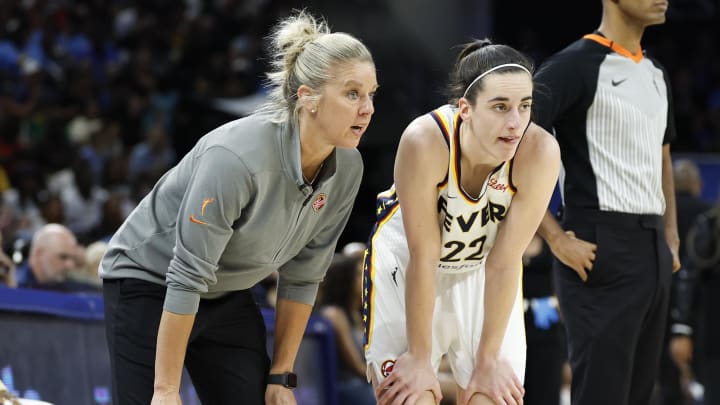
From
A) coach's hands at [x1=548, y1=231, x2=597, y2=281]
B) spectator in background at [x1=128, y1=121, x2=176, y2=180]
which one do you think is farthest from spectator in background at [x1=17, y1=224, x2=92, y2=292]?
spectator in background at [x1=128, y1=121, x2=176, y2=180]

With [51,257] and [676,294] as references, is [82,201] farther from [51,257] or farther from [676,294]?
[676,294]

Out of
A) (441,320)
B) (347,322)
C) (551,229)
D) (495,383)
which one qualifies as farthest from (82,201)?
(495,383)

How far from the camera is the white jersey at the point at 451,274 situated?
11.2 ft

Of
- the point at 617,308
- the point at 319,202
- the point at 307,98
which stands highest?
the point at 307,98

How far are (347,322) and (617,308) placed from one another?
3496 mm

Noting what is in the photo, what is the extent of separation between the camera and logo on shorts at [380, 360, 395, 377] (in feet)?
11.3

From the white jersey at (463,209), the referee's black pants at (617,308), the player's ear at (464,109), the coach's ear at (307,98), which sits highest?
the coach's ear at (307,98)

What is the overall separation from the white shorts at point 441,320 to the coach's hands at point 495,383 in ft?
0.20

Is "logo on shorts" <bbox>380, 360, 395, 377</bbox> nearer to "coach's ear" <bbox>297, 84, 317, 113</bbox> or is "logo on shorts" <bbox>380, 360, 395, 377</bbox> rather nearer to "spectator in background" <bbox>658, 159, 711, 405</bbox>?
"coach's ear" <bbox>297, 84, 317, 113</bbox>

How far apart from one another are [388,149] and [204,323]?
24.1 ft

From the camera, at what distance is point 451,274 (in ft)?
11.8

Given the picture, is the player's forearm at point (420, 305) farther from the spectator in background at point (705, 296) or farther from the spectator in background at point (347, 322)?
the spectator in background at point (347, 322)

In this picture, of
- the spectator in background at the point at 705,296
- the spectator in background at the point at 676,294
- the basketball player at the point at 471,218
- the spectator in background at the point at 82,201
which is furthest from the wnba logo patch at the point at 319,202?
the spectator in background at the point at 82,201

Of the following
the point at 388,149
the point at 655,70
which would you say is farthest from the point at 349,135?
the point at 388,149
